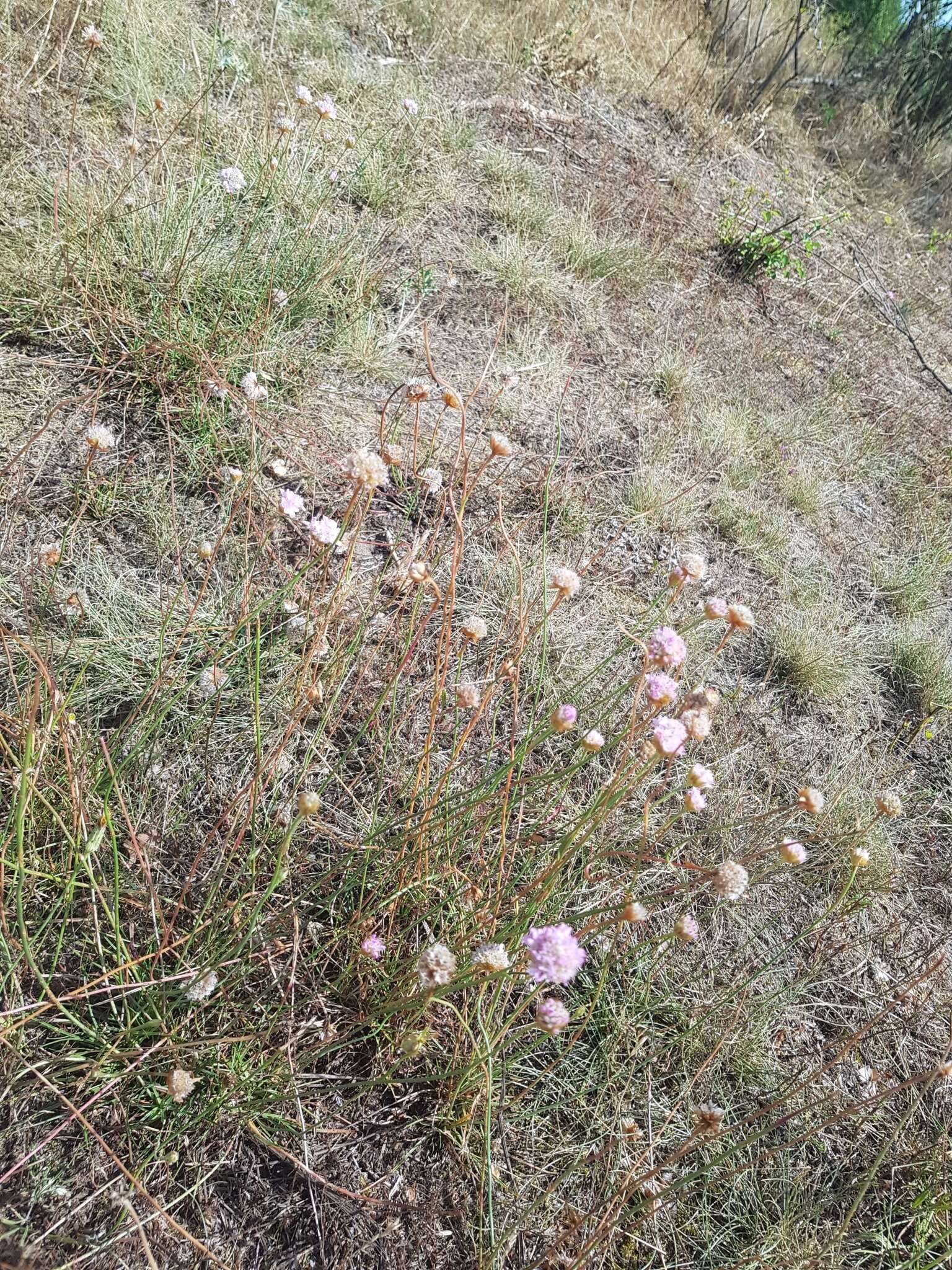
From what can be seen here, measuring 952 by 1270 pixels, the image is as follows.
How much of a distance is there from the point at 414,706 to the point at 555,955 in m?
0.94

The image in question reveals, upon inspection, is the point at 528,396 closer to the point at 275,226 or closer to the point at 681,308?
the point at 275,226

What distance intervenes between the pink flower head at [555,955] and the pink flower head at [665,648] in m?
0.42

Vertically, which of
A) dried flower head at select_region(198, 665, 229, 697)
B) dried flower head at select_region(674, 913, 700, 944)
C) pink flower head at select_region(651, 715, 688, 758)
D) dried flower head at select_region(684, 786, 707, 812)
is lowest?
dried flower head at select_region(198, 665, 229, 697)

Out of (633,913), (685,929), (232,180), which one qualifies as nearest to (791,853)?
(685,929)

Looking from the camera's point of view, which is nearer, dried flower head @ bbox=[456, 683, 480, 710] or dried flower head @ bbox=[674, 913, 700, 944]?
dried flower head @ bbox=[674, 913, 700, 944]

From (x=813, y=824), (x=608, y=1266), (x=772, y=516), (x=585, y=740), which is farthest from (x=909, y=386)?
(x=608, y=1266)

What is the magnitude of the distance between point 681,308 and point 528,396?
4.76ft

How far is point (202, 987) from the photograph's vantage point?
120 centimetres

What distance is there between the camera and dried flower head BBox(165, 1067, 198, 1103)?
1.10 metres

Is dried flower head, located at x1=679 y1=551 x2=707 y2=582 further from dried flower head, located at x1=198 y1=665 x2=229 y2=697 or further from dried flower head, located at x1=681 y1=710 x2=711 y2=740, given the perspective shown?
dried flower head, located at x1=198 y1=665 x2=229 y2=697

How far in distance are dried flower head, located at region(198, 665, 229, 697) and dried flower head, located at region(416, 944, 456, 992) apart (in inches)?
25.8

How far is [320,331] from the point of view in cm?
260

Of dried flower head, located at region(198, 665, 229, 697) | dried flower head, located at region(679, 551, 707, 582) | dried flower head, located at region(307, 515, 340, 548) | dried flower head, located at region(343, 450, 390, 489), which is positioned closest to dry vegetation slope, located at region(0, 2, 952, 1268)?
dried flower head, located at region(198, 665, 229, 697)

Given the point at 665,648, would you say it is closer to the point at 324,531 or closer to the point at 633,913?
the point at 633,913
